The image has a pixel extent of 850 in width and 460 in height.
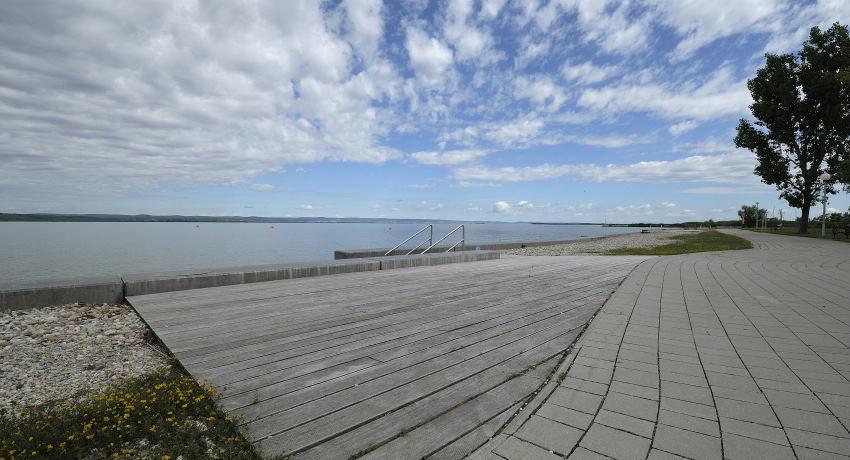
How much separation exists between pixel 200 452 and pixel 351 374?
1101 millimetres

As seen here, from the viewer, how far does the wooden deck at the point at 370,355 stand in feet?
7.14

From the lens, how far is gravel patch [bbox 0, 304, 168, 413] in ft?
9.66

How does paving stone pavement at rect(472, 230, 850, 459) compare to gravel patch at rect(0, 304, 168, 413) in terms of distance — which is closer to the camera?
paving stone pavement at rect(472, 230, 850, 459)

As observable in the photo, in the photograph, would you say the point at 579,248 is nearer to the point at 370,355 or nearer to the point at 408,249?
the point at 408,249

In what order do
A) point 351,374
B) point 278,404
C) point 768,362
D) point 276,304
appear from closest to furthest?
1. point 278,404
2. point 351,374
3. point 768,362
4. point 276,304

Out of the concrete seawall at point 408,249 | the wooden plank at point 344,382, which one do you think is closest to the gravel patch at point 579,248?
the concrete seawall at point 408,249

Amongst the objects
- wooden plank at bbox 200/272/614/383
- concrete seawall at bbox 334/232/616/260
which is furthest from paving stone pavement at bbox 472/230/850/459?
concrete seawall at bbox 334/232/616/260

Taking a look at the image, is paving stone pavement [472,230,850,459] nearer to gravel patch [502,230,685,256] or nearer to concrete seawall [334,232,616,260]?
concrete seawall [334,232,616,260]

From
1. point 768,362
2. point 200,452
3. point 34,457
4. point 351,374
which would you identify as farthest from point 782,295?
point 34,457

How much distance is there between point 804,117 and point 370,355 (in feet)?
126

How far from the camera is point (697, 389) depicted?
109 inches

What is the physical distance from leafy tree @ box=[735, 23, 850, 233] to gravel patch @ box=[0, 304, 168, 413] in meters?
37.2

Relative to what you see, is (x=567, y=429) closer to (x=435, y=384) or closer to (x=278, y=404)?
(x=435, y=384)

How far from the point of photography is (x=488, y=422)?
7.50 ft
